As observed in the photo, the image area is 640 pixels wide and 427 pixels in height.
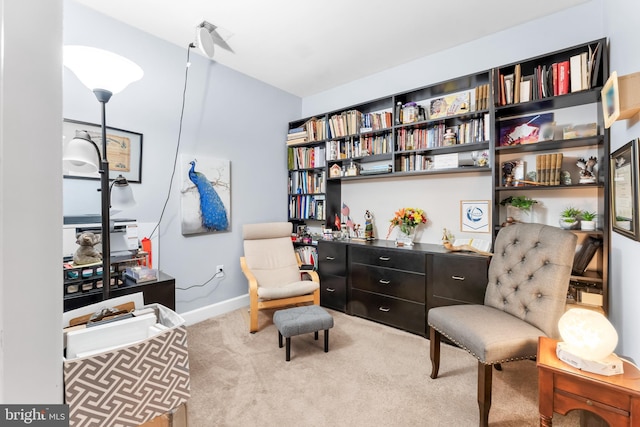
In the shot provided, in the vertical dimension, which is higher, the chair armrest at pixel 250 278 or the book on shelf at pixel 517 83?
the book on shelf at pixel 517 83

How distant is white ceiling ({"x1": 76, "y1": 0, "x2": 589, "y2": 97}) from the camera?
2.16m

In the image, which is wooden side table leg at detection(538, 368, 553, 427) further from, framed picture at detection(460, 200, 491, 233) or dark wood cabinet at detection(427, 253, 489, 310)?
framed picture at detection(460, 200, 491, 233)

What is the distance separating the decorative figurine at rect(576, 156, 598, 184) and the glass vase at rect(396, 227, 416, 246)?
135 centimetres

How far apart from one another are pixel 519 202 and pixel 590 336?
1430 mm

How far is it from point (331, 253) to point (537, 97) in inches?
89.7

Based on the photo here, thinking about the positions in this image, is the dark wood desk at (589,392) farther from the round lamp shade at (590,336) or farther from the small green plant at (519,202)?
the small green plant at (519,202)

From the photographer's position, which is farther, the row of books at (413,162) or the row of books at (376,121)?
the row of books at (376,121)

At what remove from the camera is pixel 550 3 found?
2.14 meters

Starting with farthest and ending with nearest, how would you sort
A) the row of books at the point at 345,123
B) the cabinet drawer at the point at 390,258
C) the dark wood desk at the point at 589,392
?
the row of books at the point at 345,123, the cabinet drawer at the point at 390,258, the dark wood desk at the point at 589,392

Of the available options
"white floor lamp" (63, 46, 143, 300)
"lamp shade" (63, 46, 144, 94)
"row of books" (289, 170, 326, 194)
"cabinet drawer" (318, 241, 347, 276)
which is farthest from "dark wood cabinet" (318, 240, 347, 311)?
"lamp shade" (63, 46, 144, 94)
